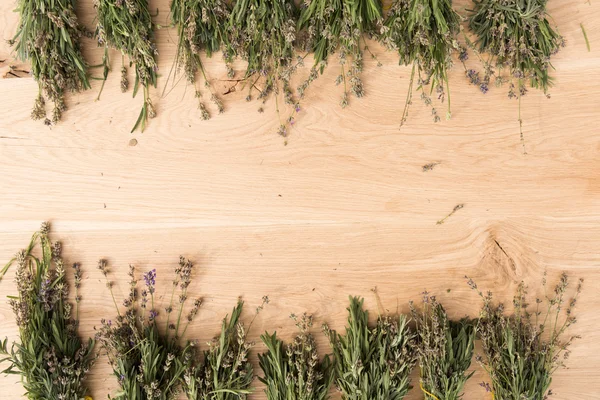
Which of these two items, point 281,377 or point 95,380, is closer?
point 281,377

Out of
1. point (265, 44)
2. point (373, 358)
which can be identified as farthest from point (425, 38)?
point (373, 358)

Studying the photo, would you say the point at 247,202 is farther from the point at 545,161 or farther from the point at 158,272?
the point at 545,161

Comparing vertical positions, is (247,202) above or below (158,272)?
above

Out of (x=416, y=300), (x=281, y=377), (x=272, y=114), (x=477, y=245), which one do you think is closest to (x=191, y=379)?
(x=281, y=377)

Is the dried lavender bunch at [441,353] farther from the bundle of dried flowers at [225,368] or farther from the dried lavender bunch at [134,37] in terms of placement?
the dried lavender bunch at [134,37]

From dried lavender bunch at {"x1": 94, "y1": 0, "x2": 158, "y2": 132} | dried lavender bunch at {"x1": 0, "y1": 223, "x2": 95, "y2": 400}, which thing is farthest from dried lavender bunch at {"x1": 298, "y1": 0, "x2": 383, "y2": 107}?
dried lavender bunch at {"x1": 0, "y1": 223, "x2": 95, "y2": 400}

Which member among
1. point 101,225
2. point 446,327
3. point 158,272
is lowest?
point 446,327

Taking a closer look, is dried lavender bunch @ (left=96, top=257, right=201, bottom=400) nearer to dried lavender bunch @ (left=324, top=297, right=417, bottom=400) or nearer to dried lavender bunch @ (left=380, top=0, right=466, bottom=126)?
dried lavender bunch @ (left=324, top=297, right=417, bottom=400)

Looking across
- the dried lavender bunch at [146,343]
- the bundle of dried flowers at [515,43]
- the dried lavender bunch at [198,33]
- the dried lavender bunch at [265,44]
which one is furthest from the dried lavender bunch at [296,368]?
the bundle of dried flowers at [515,43]
